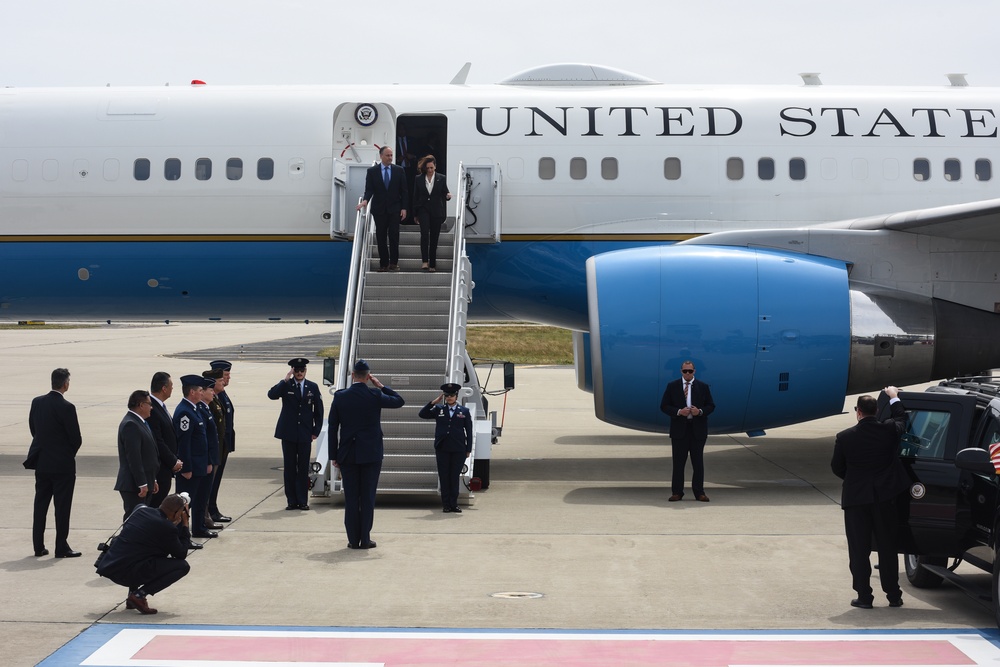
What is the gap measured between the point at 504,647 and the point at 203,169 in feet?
30.5

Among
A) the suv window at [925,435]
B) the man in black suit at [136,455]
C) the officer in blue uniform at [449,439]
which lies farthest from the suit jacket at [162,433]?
the suv window at [925,435]

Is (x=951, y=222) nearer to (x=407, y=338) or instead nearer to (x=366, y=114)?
(x=407, y=338)

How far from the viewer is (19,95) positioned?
14500mm

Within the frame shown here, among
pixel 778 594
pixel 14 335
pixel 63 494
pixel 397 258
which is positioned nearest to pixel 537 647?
A: pixel 778 594

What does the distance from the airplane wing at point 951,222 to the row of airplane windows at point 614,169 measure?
974 mm

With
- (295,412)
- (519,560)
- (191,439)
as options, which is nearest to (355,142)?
(295,412)

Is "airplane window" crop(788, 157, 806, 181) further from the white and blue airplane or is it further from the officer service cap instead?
the officer service cap

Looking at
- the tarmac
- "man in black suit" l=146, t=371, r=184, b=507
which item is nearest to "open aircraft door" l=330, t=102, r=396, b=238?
the tarmac

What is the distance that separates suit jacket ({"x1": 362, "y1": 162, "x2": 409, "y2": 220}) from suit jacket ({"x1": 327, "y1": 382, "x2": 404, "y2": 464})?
4.12m

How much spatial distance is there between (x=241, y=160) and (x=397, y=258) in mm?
2474

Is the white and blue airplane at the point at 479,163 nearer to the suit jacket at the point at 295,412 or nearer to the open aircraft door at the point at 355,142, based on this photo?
the open aircraft door at the point at 355,142

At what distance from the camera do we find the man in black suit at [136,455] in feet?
26.8

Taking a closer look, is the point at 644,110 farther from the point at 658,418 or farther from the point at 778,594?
the point at 778,594

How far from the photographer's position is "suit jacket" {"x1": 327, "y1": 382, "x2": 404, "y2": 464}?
30.9ft
